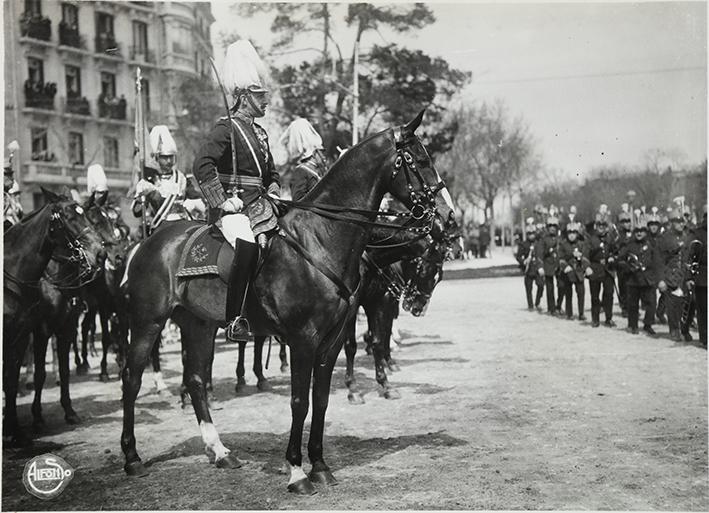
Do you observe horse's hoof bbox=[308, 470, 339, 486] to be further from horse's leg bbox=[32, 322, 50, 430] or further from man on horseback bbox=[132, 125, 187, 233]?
man on horseback bbox=[132, 125, 187, 233]

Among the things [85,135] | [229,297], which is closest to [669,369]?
[229,297]

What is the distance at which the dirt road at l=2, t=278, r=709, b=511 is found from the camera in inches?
223

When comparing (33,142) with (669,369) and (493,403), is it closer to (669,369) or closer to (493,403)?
(493,403)

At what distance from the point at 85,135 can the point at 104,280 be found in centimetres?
273

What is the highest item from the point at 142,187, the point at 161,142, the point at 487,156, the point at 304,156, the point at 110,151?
the point at 487,156

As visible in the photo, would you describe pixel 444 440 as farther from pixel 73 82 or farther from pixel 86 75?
pixel 73 82

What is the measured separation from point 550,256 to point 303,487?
15.0 m

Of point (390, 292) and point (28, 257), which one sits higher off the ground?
point (28, 257)

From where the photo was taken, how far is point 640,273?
15.4 meters

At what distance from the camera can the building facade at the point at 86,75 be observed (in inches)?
373

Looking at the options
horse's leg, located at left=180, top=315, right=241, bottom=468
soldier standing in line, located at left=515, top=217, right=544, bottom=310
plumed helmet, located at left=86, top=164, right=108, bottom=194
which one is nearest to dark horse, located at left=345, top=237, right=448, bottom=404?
horse's leg, located at left=180, top=315, right=241, bottom=468

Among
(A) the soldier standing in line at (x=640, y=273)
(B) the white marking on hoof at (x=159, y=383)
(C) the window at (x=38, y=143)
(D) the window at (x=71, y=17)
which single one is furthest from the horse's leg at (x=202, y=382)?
(A) the soldier standing in line at (x=640, y=273)

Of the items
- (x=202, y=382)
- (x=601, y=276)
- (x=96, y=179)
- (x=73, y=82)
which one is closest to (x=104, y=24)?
(x=73, y=82)

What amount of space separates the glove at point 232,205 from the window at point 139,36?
30.1ft
